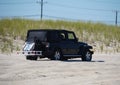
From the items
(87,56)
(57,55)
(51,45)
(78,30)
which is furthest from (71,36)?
(78,30)

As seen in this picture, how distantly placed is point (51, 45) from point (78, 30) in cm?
Answer: 2224

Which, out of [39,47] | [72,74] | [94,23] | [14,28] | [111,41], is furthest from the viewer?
[94,23]

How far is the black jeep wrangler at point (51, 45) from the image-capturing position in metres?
22.7

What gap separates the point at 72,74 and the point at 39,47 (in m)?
7.99

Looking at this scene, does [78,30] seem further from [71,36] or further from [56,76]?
[56,76]

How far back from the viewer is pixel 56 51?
2297 cm

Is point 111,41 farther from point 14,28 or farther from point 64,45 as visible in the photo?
point 64,45

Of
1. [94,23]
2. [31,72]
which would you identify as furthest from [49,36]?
[94,23]

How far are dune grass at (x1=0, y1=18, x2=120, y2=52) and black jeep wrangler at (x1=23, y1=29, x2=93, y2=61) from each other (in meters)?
11.9

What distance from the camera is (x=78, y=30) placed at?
147 ft

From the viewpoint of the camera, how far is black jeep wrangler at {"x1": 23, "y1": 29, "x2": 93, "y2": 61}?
894 inches

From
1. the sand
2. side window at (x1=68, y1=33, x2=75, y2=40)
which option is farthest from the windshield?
the sand

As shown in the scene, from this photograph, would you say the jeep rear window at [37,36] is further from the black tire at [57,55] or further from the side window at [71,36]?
the side window at [71,36]

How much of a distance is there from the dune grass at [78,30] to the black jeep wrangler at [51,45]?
39.0ft
